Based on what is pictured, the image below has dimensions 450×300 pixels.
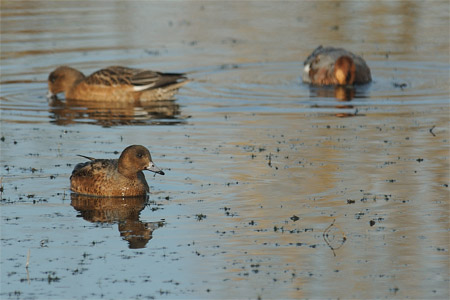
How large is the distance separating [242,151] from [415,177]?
8.59ft

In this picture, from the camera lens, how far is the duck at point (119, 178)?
1197 centimetres

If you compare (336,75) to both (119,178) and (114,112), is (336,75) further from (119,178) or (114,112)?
(119,178)

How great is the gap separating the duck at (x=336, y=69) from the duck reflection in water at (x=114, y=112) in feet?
9.94

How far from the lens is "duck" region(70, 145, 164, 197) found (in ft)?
39.3

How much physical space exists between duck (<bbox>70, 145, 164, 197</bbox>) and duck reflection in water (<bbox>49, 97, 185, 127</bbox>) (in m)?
4.35

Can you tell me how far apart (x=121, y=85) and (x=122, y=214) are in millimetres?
7784

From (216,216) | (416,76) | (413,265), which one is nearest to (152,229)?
(216,216)

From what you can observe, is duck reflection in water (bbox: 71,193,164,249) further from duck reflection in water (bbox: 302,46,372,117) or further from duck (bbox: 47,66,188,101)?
duck reflection in water (bbox: 302,46,372,117)

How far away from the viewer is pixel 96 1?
109 ft

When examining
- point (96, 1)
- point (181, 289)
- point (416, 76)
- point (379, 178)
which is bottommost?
point (181, 289)

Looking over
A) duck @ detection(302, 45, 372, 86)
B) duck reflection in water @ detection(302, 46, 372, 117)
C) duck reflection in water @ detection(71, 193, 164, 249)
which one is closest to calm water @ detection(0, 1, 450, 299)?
duck reflection in water @ detection(71, 193, 164, 249)

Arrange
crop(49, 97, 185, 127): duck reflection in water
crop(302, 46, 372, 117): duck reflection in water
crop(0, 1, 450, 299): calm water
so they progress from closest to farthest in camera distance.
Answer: crop(0, 1, 450, 299): calm water → crop(49, 97, 185, 127): duck reflection in water → crop(302, 46, 372, 117): duck reflection in water

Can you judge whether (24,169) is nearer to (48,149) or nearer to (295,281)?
(48,149)

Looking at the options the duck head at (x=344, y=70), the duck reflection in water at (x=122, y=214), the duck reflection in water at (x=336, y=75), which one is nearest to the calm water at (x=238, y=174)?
the duck reflection in water at (x=122, y=214)
